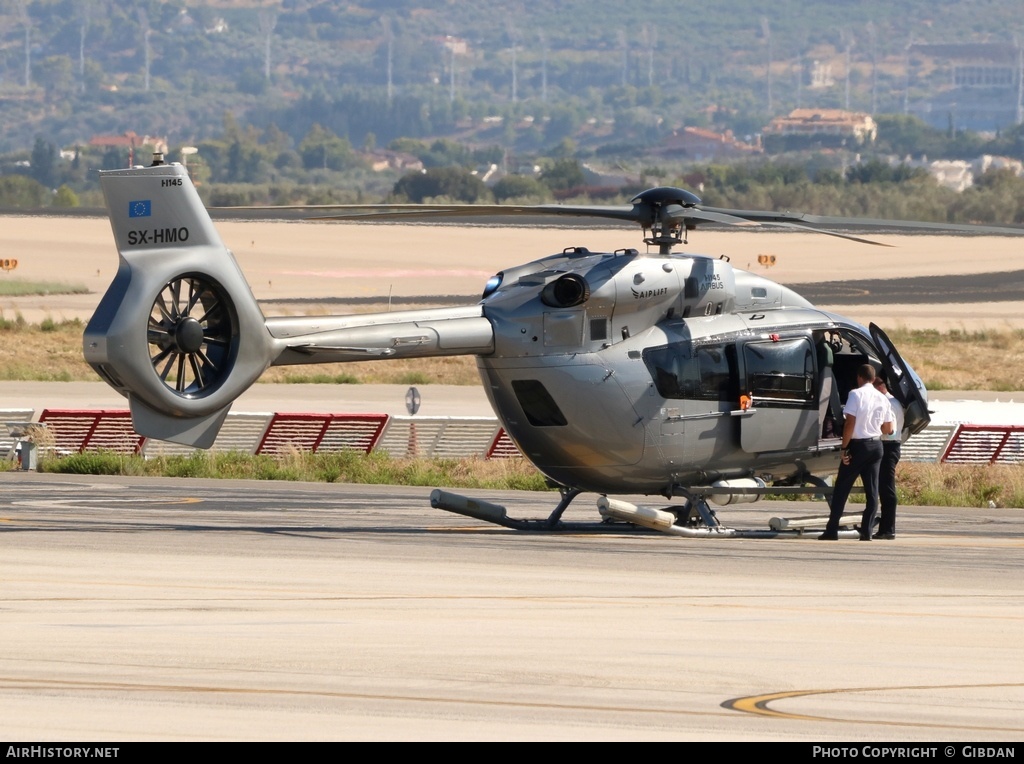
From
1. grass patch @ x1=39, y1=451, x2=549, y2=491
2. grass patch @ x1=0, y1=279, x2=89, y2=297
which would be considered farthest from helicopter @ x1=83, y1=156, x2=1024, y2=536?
grass patch @ x1=0, y1=279, x2=89, y2=297

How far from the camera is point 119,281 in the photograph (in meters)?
14.8

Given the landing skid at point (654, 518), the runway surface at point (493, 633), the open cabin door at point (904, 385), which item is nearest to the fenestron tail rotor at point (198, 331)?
the runway surface at point (493, 633)

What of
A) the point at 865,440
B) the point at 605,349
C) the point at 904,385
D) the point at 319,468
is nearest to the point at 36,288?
the point at 319,468

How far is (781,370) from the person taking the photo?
17.9 meters

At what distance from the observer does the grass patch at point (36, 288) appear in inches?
2635

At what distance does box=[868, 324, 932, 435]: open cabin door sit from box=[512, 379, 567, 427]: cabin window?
12.8 ft

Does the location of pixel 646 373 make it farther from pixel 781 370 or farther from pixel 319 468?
pixel 319 468

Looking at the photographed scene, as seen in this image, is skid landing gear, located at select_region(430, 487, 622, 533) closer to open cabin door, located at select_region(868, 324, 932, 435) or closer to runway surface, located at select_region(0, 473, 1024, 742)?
runway surface, located at select_region(0, 473, 1024, 742)

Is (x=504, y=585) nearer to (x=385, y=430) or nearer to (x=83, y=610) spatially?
(x=83, y=610)

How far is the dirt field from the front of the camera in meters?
63.6

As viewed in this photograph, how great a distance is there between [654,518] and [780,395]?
187 centimetres

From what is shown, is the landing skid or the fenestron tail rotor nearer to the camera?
the fenestron tail rotor
